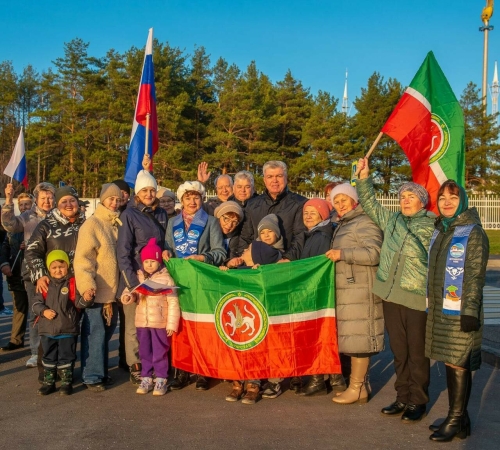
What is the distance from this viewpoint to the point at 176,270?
236 inches

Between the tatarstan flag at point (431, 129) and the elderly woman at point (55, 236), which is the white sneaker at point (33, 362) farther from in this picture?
the tatarstan flag at point (431, 129)

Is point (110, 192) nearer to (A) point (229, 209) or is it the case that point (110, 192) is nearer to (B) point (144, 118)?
(A) point (229, 209)

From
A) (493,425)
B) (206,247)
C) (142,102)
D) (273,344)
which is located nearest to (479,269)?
(493,425)

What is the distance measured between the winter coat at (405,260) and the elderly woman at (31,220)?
3864mm

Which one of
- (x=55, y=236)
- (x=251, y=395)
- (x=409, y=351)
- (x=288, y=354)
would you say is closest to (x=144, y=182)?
(x=55, y=236)

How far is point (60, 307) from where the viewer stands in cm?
575

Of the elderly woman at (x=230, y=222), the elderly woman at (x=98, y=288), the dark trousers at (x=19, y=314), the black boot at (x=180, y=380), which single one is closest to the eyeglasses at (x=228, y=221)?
the elderly woman at (x=230, y=222)

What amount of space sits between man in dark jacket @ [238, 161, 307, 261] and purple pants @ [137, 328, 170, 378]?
1.23 meters

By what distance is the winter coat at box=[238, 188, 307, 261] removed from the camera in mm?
6152

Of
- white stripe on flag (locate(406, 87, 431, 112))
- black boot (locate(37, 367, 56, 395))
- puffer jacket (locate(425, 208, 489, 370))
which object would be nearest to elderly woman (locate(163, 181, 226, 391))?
black boot (locate(37, 367, 56, 395))

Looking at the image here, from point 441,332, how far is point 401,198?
1.24m

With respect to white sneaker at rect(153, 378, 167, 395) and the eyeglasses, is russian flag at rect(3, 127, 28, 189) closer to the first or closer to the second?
the eyeglasses

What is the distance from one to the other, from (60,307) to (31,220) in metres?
2.01

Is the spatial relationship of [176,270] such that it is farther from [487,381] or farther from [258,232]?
[487,381]
